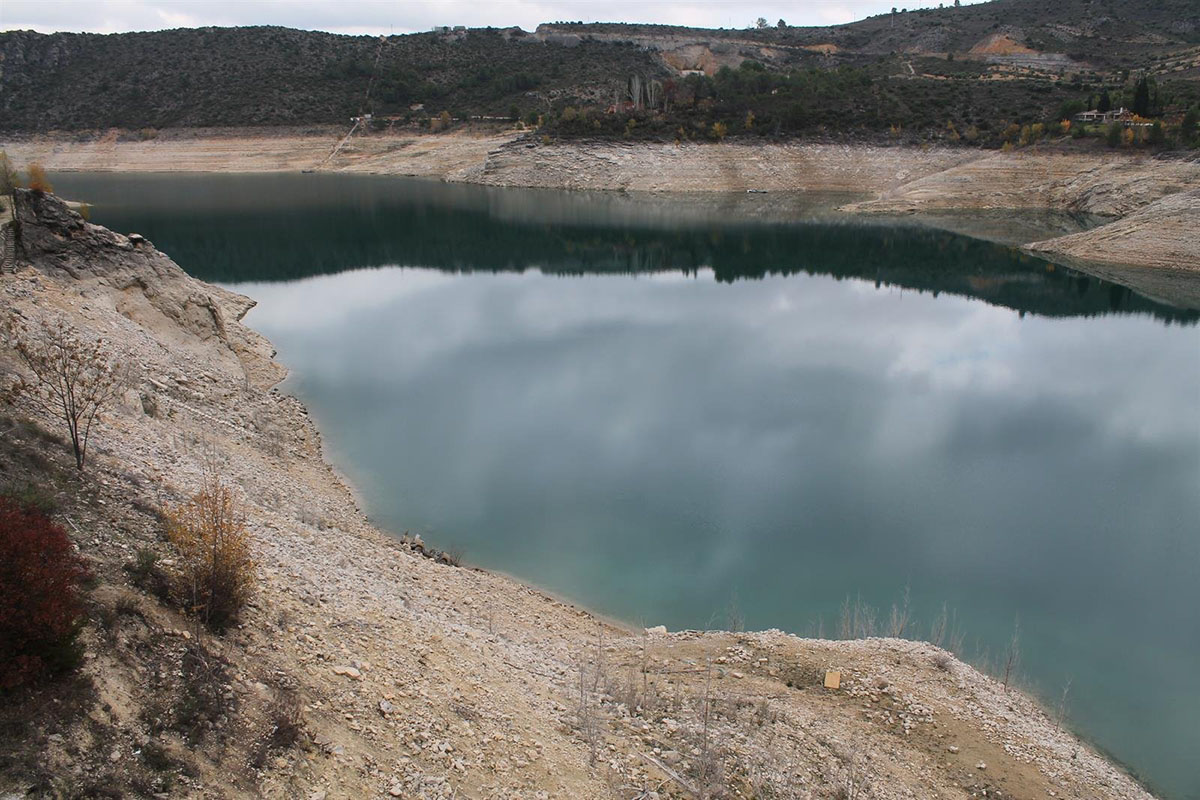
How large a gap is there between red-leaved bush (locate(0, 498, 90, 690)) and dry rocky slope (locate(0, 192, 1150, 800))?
0.74 feet

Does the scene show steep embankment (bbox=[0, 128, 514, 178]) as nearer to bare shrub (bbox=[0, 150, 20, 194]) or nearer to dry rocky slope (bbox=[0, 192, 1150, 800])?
bare shrub (bbox=[0, 150, 20, 194])

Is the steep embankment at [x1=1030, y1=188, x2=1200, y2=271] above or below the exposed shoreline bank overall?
below

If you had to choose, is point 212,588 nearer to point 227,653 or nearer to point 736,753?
point 227,653

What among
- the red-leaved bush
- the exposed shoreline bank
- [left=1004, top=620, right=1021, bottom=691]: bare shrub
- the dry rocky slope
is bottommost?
[left=1004, top=620, right=1021, bottom=691]: bare shrub

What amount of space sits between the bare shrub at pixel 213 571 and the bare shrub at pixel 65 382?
2.35 metres

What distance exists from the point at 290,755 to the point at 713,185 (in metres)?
60.7

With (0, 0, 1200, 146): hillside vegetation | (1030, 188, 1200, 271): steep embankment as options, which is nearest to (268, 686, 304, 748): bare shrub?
(1030, 188, 1200, 271): steep embankment

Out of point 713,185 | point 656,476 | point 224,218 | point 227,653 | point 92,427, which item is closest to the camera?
point 227,653

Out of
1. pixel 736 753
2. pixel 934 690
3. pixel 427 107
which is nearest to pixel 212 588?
pixel 736 753

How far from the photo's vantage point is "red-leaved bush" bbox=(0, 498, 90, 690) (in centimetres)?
517

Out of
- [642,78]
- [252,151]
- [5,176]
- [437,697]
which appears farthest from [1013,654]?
[642,78]

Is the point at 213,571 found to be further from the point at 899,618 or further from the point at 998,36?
the point at 998,36

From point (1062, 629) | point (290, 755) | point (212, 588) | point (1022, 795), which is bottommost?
point (1062, 629)

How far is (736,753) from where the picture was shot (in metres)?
7.37
